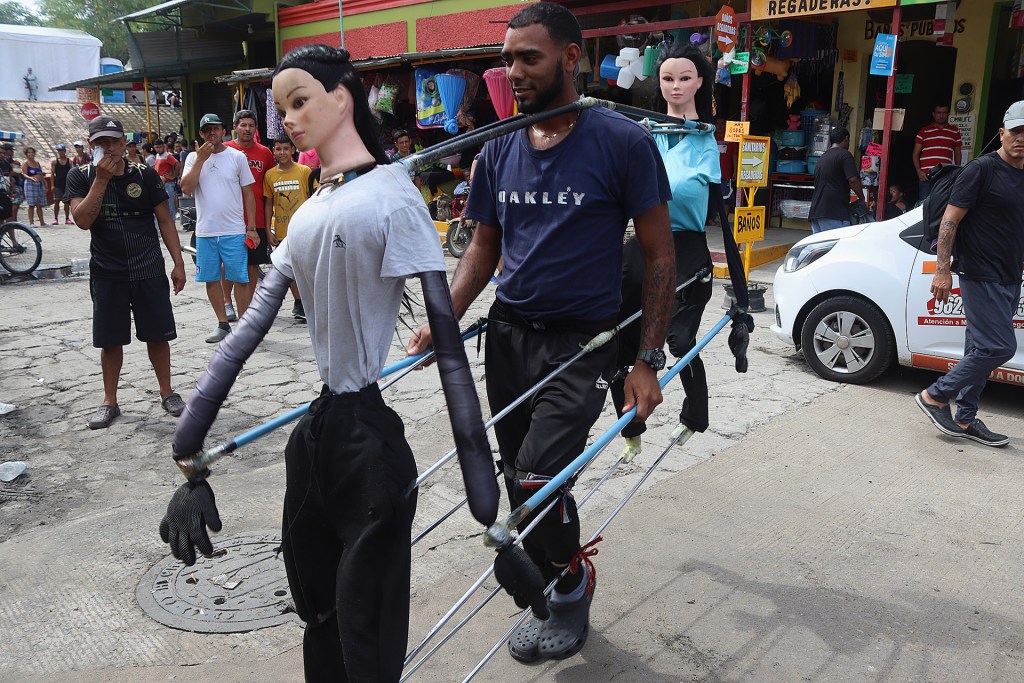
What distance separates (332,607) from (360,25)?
19.5 metres

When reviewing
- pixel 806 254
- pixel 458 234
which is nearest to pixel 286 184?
pixel 806 254

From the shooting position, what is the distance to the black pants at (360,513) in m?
2.29

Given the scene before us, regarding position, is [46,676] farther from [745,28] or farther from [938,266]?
[745,28]

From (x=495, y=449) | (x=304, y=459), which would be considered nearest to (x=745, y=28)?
(x=495, y=449)

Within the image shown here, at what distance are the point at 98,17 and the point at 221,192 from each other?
6851cm

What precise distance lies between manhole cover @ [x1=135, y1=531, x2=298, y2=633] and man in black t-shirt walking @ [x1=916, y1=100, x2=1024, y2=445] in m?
4.11

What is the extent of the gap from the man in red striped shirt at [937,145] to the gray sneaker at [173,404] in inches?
393

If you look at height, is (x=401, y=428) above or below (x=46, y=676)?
above

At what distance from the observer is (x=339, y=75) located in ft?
7.65

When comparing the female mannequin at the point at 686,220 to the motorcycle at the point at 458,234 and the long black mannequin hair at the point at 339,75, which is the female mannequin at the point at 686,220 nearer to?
the long black mannequin hair at the point at 339,75

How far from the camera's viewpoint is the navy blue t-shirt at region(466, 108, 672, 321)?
2.91 metres

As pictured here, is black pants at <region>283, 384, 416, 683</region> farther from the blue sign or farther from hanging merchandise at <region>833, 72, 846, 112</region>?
hanging merchandise at <region>833, 72, 846, 112</region>

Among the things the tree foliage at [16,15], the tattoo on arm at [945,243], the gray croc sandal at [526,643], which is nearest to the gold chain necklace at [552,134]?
the gray croc sandal at [526,643]

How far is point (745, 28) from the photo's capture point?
12.5 m
